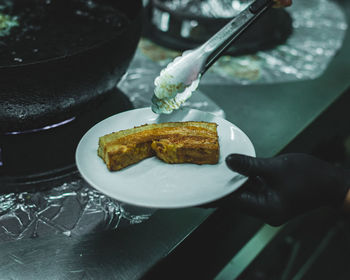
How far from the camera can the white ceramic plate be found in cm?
67

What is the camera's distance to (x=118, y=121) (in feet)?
2.92

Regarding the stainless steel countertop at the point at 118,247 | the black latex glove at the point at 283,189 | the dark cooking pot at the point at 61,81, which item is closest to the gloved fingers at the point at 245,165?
the black latex glove at the point at 283,189

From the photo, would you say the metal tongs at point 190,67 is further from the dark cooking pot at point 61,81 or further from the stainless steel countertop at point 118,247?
the stainless steel countertop at point 118,247

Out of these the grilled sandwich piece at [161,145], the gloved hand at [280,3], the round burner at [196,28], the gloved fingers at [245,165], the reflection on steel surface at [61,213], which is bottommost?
the reflection on steel surface at [61,213]

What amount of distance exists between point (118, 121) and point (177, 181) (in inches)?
9.6

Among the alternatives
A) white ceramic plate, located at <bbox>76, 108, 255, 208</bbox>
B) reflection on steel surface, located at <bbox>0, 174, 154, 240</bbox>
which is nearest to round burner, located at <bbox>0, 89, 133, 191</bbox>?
reflection on steel surface, located at <bbox>0, 174, 154, 240</bbox>

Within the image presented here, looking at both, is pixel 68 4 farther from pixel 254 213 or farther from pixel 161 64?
pixel 254 213

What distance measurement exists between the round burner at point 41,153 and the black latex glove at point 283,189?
Answer: 1.38ft

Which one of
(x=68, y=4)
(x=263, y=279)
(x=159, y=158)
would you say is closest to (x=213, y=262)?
(x=159, y=158)

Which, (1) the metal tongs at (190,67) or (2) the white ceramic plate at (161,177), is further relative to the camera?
(1) the metal tongs at (190,67)

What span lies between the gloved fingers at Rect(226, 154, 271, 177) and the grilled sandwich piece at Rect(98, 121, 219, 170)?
74 millimetres

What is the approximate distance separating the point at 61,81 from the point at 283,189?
534mm

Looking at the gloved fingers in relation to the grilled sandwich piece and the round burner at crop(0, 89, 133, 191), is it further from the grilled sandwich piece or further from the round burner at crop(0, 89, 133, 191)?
the round burner at crop(0, 89, 133, 191)

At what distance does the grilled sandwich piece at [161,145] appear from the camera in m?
0.76
